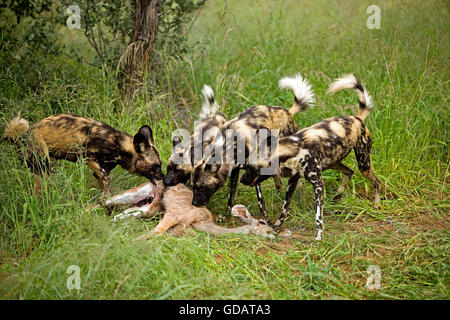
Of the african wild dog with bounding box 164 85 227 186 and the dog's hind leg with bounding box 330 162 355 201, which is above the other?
the african wild dog with bounding box 164 85 227 186

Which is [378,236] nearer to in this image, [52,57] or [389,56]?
[389,56]

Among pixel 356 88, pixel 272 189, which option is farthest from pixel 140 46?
pixel 356 88

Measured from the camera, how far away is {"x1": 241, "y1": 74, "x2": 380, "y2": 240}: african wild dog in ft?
13.1

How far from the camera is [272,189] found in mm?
4711

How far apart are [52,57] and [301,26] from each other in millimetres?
3260

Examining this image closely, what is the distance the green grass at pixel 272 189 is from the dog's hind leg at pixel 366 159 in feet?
0.48

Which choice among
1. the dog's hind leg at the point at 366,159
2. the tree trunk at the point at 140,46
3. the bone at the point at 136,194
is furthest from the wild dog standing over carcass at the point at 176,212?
the tree trunk at the point at 140,46

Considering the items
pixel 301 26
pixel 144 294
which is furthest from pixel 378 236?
pixel 301 26

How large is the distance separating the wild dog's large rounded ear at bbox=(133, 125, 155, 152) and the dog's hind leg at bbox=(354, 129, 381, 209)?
5.85 ft

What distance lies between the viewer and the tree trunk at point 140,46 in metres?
5.27

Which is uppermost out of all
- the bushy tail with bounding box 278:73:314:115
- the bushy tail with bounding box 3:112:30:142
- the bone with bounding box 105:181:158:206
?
the bushy tail with bounding box 278:73:314:115

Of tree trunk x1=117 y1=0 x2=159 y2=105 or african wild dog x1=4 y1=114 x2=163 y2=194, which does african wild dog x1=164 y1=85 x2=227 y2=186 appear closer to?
african wild dog x1=4 y1=114 x2=163 y2=194

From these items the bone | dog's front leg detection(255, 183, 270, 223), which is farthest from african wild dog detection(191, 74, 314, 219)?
the bone
